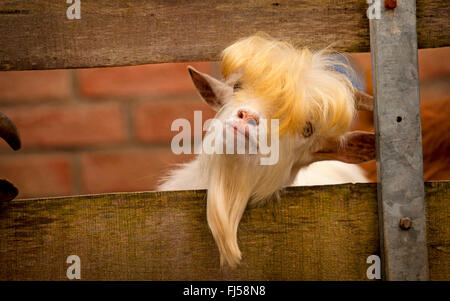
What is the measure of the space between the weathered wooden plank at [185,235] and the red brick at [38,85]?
31.2 inches

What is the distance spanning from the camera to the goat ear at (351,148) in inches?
34.1

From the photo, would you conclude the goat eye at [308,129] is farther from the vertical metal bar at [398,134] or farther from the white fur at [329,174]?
the white fur at [329,174]

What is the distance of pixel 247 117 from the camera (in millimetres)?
747

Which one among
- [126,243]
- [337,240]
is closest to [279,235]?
[337,240]

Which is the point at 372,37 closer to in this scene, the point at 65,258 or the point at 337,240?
the point at 337,240

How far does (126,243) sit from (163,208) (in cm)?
8

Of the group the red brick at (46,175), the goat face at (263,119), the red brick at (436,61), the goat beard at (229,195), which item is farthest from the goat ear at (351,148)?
the red brick at (46,175)

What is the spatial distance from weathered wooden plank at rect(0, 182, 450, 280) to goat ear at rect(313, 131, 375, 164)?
0.41 feet

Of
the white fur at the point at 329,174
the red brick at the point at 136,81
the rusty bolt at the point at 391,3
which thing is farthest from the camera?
the red brick at the point at 136,81

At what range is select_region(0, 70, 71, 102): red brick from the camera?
4.83 feet

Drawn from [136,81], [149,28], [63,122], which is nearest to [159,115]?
[136,81]

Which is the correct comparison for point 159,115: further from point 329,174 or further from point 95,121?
point 329,174

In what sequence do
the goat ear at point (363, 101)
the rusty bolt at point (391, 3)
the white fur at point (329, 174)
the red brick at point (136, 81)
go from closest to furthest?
the rusty bolt at point (391, 3) → the goat ear at point (363, 101) → the white fur at point (329, 174) → the red brick at point (136, 81)

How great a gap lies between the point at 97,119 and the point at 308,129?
2.78 feet
